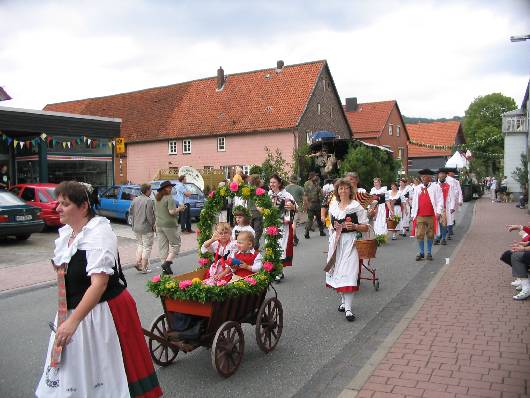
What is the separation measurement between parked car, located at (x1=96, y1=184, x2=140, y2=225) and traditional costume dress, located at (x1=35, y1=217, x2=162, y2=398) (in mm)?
17022

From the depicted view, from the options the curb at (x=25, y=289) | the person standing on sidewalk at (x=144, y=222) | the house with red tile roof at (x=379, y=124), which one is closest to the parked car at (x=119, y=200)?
the person standing on sidewalk at (x=144, y=222)

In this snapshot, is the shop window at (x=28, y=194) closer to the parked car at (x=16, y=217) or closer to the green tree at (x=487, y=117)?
the parked car at (x=16, y=217)

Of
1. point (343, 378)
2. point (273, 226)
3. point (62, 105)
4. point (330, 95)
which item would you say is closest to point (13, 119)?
point (273, 226)

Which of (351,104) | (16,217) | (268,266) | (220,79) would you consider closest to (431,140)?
(351,104)

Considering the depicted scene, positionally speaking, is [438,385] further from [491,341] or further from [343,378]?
[491,341]

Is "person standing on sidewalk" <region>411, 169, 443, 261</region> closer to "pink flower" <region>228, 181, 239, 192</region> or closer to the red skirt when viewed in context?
"pink flower" <region>228, 181, 239, 192</region>

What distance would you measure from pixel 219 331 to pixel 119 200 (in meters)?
16.5

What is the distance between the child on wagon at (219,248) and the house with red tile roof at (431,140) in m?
57.3

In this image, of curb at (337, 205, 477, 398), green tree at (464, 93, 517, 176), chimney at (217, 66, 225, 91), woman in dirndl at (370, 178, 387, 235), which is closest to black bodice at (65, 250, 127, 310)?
curb at (337, 205, 477, 398)

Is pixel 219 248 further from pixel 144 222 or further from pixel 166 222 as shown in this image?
pixel 144 222

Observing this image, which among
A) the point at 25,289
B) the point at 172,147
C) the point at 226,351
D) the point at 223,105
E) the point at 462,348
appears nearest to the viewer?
the point at 226,351

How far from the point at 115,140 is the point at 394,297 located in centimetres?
1985

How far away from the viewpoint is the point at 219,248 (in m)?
6.29

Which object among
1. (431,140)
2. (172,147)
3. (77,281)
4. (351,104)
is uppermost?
(351,104)
